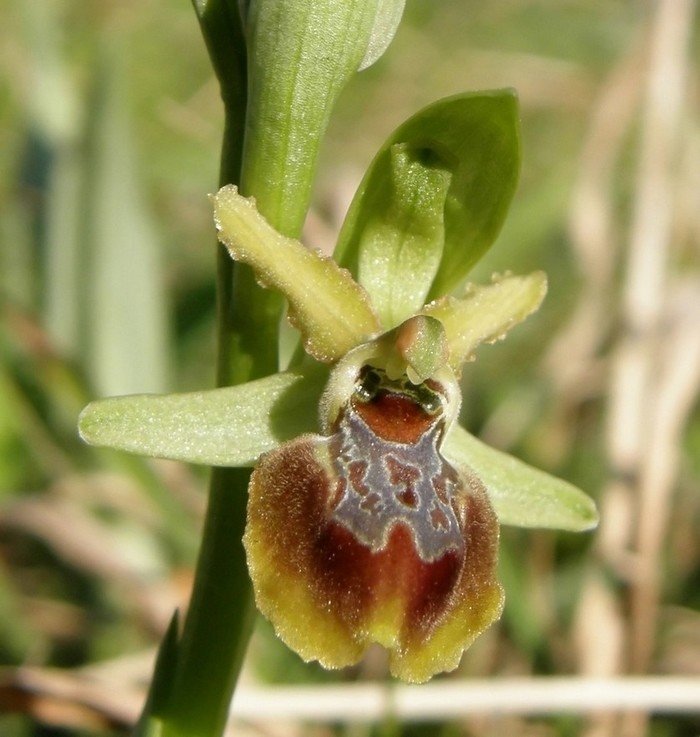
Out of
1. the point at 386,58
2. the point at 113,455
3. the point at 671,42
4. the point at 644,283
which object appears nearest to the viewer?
the point at 113,455

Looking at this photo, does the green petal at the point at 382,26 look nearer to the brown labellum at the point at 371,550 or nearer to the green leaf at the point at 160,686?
the brown labellum at the point at 371,550

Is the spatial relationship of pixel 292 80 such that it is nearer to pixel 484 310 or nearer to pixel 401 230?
pixel 401 230

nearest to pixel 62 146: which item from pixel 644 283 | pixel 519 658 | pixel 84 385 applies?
pixel 84 385

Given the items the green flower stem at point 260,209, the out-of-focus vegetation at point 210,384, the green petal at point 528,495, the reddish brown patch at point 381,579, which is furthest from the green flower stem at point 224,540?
the out-of-focus vegetation at point 210,384

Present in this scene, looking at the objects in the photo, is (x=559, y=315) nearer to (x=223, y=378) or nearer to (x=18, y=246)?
(x=18, y=246)

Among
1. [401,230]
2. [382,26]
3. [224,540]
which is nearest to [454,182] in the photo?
[401,230]

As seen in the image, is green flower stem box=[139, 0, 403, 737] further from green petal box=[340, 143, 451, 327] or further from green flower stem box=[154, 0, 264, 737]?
green petal box=[340, 143, 451, 327]
